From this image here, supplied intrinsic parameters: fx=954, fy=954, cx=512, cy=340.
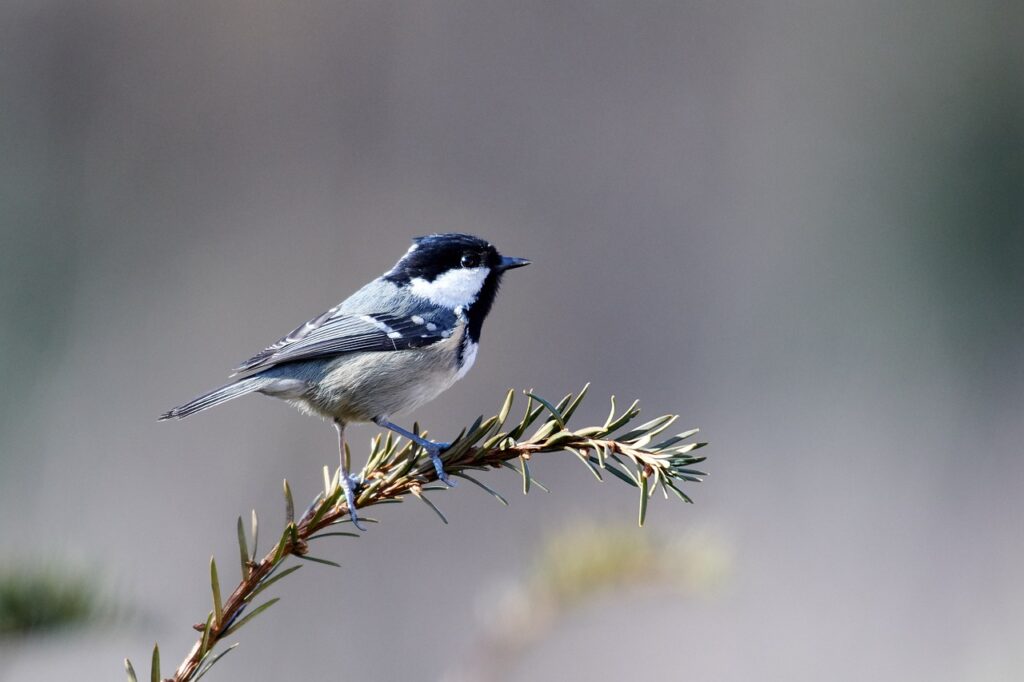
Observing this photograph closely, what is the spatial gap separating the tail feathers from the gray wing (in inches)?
0.8

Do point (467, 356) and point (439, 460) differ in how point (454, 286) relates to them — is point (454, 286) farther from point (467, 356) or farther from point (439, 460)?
point (439, 460)

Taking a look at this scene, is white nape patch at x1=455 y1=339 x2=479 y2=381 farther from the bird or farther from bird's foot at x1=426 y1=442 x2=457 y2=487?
bird's foot at x1=426 y1=442 x2=457 y2=487

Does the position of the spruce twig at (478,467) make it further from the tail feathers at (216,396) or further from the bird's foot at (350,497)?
the tail feathers at (216,396)

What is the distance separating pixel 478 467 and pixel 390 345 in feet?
1.75

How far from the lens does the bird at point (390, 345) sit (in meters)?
1.24

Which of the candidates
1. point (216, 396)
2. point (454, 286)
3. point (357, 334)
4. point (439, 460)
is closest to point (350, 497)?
point (439, 460)

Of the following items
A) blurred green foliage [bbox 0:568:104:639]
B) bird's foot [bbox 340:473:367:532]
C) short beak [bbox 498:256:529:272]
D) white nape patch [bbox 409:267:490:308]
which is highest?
short beak [bbox 498:256:529:272]

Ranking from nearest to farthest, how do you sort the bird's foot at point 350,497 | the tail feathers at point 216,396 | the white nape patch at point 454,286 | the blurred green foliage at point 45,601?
the blurred green foliage at point 45,601, the bird's foot at point 350,497, the tail feathers at point 216,396, the white nape patch at point 454,286

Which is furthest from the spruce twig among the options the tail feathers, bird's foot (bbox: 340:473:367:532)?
the tail feathers

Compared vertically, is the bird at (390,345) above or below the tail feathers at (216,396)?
above

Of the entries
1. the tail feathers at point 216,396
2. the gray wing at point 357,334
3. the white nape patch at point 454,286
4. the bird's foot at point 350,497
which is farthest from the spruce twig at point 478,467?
the white nape patch at point 454,286

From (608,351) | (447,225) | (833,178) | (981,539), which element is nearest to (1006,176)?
(833,178)

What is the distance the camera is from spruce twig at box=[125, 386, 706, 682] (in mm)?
628

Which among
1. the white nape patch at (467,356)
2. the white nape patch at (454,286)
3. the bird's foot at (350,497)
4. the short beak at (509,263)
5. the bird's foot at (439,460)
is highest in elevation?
the short beak at (509,263)
